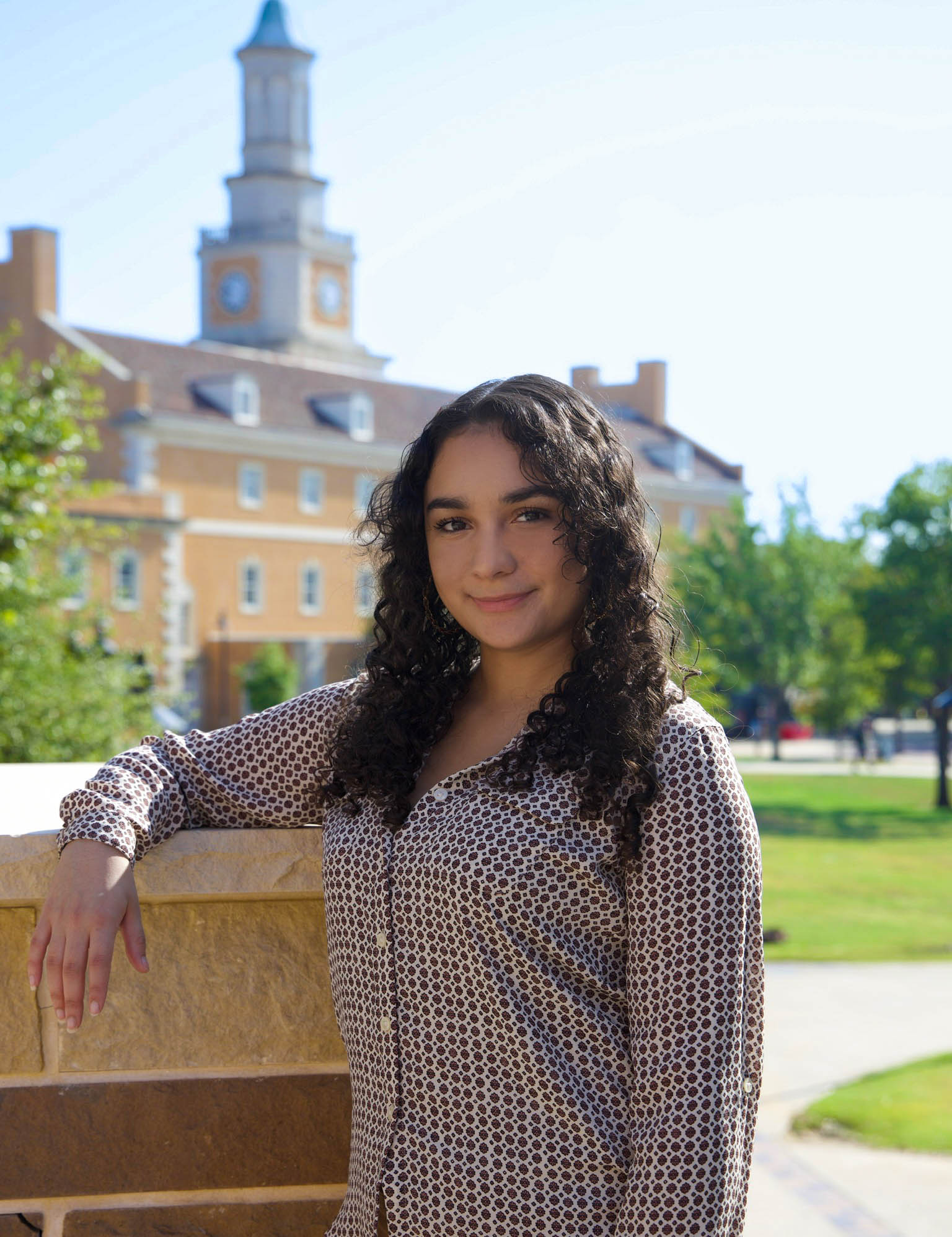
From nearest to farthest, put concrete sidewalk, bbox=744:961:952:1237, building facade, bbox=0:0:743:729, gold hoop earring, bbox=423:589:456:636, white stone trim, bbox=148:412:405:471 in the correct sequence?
gold hoop earring, bbox=423:589:456:636 < concrete sidewalk, bbox=744:961:952:1237 < building facade, bbox=0:0:743:729 < white stone trim, bbox=148:412:405:471

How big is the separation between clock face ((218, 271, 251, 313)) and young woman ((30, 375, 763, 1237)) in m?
69.5

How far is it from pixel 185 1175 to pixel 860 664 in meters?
44.7

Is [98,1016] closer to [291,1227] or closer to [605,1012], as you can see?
[291,1227]

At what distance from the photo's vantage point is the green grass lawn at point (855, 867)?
1662 centimetres

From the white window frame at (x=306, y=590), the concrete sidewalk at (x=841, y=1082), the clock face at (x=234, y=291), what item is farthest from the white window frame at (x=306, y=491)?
→ the concrete sidewalk at (x=841, y=1082)

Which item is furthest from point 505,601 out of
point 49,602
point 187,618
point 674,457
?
point 674,457

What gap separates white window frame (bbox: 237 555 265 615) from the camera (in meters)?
45.4

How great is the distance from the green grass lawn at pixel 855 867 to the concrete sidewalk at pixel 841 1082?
164 cm

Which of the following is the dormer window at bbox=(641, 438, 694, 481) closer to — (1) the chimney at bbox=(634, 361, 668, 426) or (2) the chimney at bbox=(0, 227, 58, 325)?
(1) the chimney at bbox=(634, 361, 668, 426)

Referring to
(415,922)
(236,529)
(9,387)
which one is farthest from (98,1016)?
(236,529)

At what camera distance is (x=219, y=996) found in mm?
2182

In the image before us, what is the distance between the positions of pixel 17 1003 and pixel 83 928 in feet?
1.24

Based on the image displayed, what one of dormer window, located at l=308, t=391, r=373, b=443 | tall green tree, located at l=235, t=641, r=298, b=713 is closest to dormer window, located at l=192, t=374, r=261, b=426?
dormer window, located at l=308, t=391, r=373, b=443

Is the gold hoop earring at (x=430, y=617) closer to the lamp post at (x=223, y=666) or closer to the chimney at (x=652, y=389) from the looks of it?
the lamp post at (x=223, y=666)
